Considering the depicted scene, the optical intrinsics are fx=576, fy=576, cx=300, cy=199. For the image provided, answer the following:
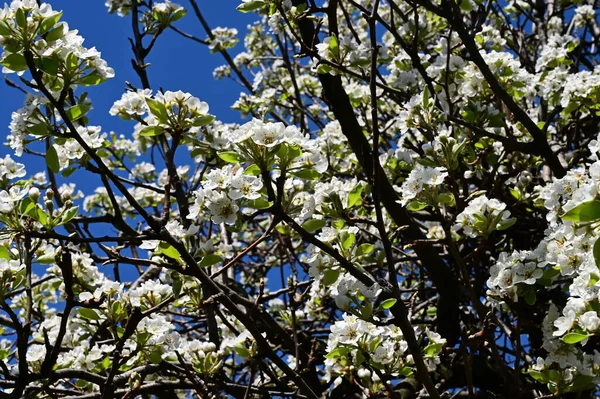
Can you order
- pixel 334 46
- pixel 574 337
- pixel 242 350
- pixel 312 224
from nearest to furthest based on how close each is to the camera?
pixel 574 337 → pixel 312 224 → pixel 242 350 → pixel 334 46

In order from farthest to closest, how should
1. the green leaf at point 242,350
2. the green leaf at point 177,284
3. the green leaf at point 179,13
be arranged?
the green leaf at point 179,13, the green leaf at point 242,350, the green leaf at point 177,284

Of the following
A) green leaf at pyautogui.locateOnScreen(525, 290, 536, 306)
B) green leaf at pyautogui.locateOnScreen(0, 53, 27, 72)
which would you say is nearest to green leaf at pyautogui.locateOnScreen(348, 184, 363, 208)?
green leaf at pyautogui.locateOnScreen(525, 290, 536, 306)

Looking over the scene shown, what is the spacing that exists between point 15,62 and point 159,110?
17.9 inches

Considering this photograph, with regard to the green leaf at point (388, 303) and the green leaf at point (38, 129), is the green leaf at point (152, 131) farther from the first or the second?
the green leaf at point (388, 303)

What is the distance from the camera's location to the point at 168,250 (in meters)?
1.92

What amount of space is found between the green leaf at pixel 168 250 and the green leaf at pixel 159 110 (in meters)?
0.42

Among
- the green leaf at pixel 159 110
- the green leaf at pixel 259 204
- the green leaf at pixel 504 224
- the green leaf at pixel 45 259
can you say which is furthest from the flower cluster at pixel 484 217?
the green leaf at pixel 45 259

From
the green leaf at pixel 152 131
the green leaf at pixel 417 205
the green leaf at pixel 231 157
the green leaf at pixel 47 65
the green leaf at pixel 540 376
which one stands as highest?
the green leaf at pixel 47 65

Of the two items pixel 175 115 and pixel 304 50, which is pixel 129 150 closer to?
pixel 304 50

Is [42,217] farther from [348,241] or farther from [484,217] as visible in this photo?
[484,217]

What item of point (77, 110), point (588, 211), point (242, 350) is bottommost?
point (588, 211)

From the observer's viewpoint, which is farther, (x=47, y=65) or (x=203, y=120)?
(x=203, y=120)

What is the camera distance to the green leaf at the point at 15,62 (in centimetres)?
178

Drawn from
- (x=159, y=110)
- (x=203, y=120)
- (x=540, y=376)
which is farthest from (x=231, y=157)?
(x=540, y=376)
